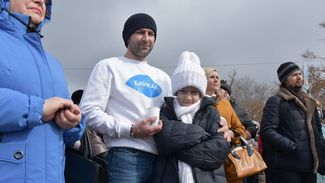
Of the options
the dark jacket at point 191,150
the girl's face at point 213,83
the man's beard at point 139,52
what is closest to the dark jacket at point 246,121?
the girl's face at point 213,83

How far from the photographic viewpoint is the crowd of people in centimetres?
186

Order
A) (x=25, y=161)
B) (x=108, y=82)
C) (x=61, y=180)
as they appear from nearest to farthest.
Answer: (x=25, y=161) < (x=61, y=180) < (x=108, y=82)

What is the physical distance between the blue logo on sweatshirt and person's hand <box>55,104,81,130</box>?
0.88 metres

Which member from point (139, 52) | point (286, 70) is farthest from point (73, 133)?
point (286, 70)

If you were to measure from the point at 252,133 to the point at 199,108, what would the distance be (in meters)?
1.82

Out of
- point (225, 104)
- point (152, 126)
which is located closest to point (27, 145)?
point (152, 126)

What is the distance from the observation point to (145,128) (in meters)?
2.67

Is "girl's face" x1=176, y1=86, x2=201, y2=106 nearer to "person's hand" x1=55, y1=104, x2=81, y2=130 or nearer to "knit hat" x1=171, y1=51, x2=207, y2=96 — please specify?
"knit hat" x1=171, y1=51, x2=207, y2=96

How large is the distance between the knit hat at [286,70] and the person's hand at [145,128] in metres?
2.38

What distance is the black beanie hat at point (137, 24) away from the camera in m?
3.03

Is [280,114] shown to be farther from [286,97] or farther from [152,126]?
[152,126]

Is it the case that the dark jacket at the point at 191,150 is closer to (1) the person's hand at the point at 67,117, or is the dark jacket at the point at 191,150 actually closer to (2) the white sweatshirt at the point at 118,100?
(2) the white sweatshirt at the point at 118,100

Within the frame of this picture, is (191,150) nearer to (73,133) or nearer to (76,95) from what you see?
(73,133)

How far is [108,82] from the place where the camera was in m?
2.87
